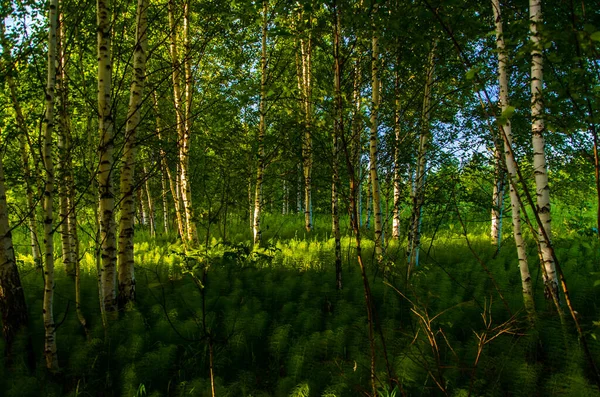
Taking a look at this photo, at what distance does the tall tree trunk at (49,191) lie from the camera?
334 cm

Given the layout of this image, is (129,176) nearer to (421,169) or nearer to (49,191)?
(49,191)

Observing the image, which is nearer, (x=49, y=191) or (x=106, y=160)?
(x=49, y=191)

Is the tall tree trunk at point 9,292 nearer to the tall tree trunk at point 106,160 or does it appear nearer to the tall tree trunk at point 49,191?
the tall tree trunk at point 49,191

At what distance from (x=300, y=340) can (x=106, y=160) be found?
3.26 metres

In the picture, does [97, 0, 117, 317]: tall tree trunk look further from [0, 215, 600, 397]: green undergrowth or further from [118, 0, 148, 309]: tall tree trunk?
[0, 215, 600, 397]: green undergrowth

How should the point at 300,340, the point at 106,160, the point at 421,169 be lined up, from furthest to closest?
the point at 421,169, the point at 300,340, the point at 106,160

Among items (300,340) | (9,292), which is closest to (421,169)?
(300,340)

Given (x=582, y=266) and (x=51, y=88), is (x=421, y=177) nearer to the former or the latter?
(x=582, y=266)

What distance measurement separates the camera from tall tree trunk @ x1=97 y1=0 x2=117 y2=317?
4.22 metres

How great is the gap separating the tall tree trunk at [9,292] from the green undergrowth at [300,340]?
0.25 m

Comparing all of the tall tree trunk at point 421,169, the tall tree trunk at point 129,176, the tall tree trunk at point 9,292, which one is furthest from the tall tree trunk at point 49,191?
the tall tree trunk at point 421,169

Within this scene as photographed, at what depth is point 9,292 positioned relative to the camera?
4270 mm

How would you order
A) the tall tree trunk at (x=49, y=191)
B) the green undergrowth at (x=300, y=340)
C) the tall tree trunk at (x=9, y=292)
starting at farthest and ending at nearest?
the tall tree trunk at (x=9, y=292)
the green undergrowth at (x=300, y=340)
the tall tree trunk at (x=49, y=191)

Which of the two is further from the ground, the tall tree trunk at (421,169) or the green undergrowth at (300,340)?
the tall tree trunk at (421,169)
